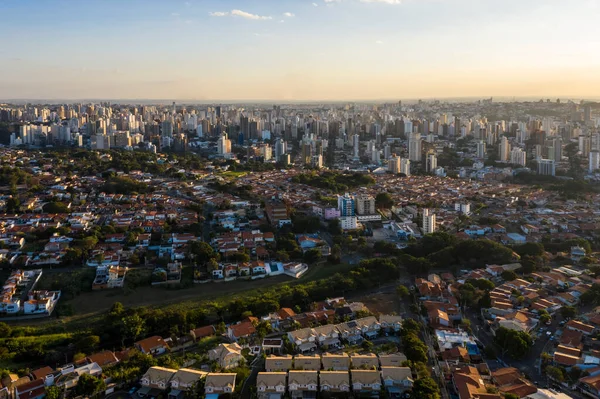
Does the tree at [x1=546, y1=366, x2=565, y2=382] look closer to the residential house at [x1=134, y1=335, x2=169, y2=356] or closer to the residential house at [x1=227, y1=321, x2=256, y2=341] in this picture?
the residential house at [x1=227, y1=321, x2=256, y2=341]

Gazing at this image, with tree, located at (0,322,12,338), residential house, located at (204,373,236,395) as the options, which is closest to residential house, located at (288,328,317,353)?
residential house, located at (204,373,236,395)

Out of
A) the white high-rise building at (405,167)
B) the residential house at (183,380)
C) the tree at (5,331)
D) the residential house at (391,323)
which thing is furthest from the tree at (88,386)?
the white high-rise building at (405,167)

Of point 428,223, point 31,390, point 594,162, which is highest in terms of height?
point 594,162

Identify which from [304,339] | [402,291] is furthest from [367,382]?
[402,291]

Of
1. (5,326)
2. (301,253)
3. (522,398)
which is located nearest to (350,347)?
(522,398)

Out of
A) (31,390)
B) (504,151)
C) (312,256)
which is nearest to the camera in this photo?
(31,390)

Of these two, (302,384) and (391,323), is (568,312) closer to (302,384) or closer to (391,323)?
(391,323)

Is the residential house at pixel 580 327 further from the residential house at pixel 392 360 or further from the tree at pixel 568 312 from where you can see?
the residential house at pixel 392 360
